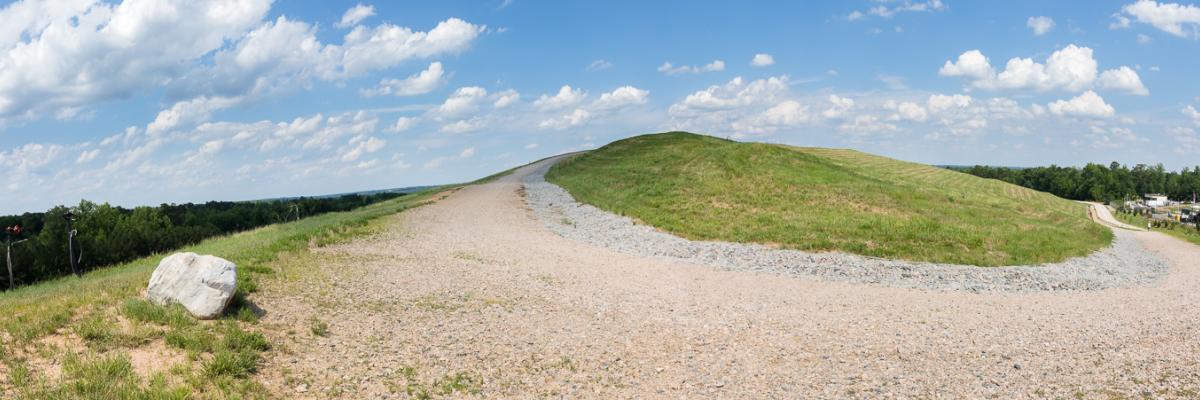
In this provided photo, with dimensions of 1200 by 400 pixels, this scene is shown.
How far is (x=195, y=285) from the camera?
10.5m

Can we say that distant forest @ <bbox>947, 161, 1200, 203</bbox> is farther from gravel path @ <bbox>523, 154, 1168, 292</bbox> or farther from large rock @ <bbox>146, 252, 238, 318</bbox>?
large rock @ <bbox>146, 252, 238, 318</bbox>

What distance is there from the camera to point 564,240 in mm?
24453

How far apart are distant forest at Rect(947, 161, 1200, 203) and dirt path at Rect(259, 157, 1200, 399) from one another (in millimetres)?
143179

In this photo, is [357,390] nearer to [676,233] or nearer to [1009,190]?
[676,233]

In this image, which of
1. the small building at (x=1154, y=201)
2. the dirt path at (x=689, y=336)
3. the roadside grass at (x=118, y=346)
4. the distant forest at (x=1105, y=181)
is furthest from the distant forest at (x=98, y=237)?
the small building at (x=1154, y=201)

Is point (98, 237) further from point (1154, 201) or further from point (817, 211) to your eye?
point (1154, 201)

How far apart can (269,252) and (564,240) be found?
1126cm

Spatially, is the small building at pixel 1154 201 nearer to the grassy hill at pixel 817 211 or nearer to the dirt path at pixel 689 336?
the grassy hill at pixel 817 211

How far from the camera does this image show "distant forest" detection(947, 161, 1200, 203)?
130 metres

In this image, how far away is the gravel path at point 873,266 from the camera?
737 inches

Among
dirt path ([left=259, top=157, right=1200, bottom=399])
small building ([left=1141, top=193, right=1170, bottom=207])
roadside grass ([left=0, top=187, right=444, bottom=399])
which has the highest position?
roadside grass ([left=0, top=187, right=444, bottom=399])

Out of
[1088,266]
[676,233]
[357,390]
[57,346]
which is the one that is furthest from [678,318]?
[1088,266]

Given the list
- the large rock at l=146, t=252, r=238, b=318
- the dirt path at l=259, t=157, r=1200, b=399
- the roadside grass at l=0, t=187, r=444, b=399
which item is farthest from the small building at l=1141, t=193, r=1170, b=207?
the roadside grass at l=0, t=187, r=444, b=399

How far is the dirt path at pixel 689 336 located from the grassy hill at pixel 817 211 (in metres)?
5.83
